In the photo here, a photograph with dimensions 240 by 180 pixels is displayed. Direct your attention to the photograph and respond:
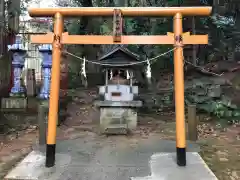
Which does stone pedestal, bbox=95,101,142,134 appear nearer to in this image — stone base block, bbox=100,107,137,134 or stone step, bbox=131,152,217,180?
stone base block, bbox=100,107,137,134

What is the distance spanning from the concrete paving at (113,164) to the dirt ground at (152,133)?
0.49 meters

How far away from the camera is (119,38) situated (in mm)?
6188

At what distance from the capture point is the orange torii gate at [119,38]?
Result: 610 cm

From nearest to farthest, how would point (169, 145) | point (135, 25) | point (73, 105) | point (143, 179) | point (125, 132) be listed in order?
1. point (143, 179)
2. point (169, 145)
3. point (125, 132)
4. point (73, 105)
5. point (135, 25)

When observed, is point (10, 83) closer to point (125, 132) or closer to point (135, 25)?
point (125, 132)

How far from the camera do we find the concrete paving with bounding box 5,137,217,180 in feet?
17.7

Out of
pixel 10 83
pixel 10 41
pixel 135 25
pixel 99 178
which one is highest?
pixel 135 25

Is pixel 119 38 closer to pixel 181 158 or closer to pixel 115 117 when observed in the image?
pixel 181 158

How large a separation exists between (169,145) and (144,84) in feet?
21.9

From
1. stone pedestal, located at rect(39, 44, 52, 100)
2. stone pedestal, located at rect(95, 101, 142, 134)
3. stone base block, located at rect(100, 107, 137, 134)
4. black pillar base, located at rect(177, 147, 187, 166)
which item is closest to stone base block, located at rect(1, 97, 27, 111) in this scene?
stone pedestal, located at rect(39, 44, 52, 100)

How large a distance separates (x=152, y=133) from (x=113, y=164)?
349 cm

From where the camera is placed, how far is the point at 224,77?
1317 centimetres

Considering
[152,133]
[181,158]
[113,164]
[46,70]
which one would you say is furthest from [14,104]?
[181,158]

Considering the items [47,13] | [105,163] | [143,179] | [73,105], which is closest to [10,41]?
[73,105]
